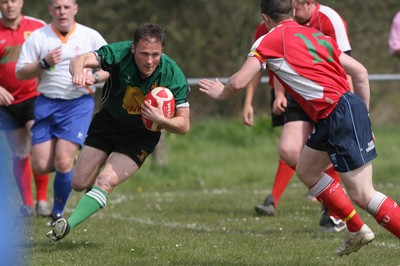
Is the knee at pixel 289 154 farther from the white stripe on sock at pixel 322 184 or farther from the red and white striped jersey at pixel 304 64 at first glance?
the red and white striped jersey at pixel 304 64

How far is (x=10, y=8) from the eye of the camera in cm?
944

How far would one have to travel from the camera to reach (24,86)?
9.73 metres

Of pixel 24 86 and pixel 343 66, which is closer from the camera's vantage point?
pixel 343 66

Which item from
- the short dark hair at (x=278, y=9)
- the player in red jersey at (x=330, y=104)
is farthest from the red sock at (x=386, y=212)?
the short dark hair at (x=278, y=9)

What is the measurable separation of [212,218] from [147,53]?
3009 mm

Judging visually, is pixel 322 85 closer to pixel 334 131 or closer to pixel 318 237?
pixel 334 131

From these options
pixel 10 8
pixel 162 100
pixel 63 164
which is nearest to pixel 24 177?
pixel 63 164

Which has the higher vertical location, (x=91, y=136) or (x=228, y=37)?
(x=91, y=136)

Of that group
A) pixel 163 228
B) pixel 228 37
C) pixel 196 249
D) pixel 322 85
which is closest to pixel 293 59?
pixel 322 85

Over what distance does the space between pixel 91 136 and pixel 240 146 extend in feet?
26.2

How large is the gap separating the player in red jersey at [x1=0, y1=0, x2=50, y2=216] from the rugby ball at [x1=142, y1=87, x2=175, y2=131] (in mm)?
2949

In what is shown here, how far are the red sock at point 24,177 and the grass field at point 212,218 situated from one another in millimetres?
487

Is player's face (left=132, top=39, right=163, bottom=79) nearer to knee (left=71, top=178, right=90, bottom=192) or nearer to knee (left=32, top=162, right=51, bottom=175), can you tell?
knee (left=71, top=178, right=90, bottom=192)

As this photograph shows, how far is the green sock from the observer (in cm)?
659
